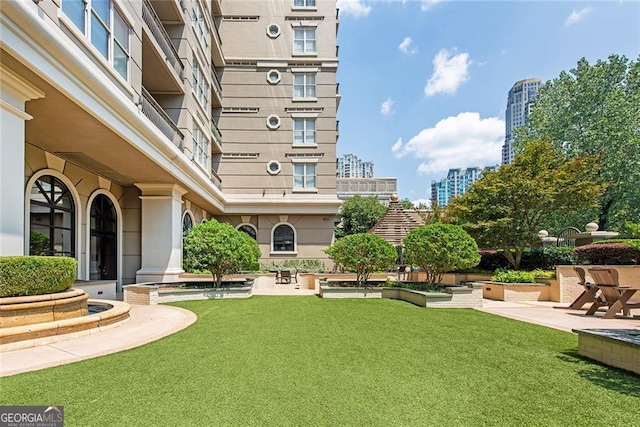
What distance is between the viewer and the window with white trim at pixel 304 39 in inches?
926

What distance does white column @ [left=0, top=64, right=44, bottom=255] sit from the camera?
5719 millimetres

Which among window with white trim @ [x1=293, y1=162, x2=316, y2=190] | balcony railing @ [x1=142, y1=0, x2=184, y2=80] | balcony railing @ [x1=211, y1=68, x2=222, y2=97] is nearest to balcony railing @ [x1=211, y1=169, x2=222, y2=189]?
window with white trim @ [x1=293, y1=162, x2=316, y2=190]

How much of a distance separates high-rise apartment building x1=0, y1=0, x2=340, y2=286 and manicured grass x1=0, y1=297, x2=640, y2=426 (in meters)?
3.35

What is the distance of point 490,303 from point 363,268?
4323 mm

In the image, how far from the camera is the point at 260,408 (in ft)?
11.6

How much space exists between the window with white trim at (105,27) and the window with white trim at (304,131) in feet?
45.1

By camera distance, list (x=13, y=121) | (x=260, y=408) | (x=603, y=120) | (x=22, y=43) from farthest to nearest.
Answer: (x=603, y=120)
(x=13, y=121)
(x=22, y=43)
(x=260, y=408)

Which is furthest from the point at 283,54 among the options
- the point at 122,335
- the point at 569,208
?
the point at 122,335

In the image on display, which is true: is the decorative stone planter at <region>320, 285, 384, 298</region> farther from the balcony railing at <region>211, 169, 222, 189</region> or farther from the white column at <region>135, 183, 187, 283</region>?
the balcony railing at <region>211, 169, 222, 189</region>

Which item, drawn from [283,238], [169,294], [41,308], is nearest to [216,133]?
[283,238]

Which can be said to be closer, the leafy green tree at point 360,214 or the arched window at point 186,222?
the arched window at point 186,222

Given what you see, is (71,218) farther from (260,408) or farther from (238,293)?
(260,408)

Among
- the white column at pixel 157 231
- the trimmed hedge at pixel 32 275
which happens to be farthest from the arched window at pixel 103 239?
the trimmed hedge at pixel 32 275

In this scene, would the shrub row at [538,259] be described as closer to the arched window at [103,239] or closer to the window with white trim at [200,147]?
the window with white trim at [200,147]
